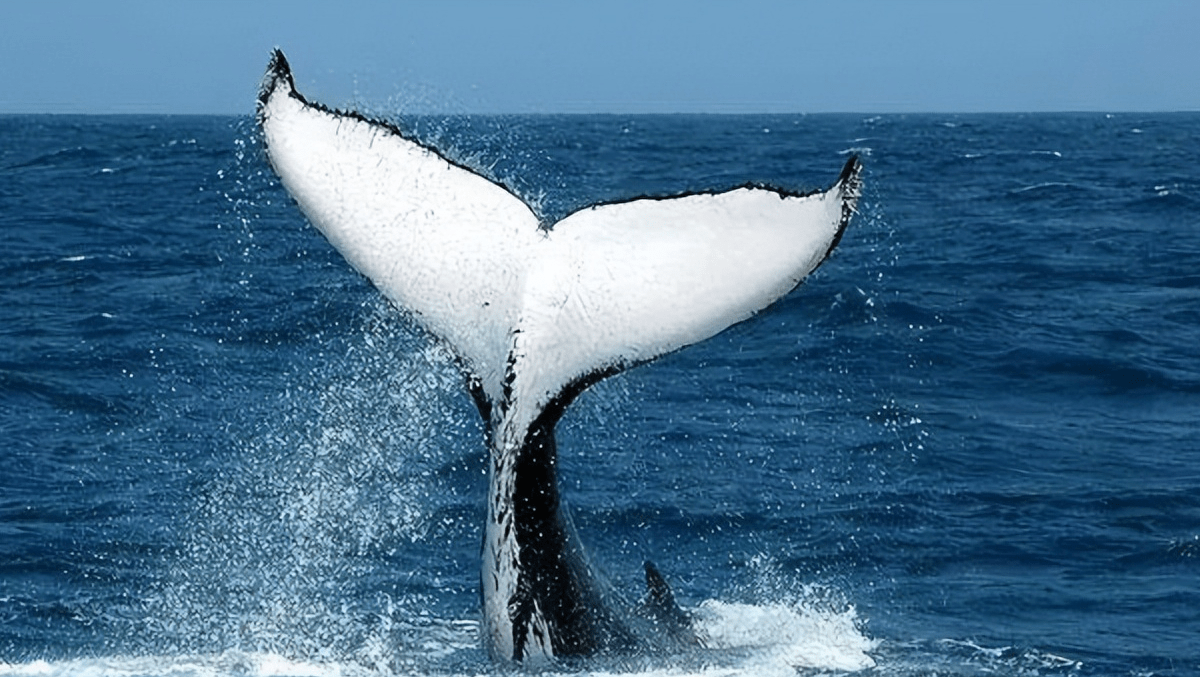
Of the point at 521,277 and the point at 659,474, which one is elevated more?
the point at 521,277

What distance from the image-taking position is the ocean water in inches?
294

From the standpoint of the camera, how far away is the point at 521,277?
534 centimetres

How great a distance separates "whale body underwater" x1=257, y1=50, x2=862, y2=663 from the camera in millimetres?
5062

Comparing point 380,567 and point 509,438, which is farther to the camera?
point 380,567

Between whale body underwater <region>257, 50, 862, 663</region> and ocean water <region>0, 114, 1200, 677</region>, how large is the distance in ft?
0.68

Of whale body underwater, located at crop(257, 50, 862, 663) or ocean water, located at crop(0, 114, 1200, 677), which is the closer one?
whale body underwater, located at crop(257, 50, 862, 663)

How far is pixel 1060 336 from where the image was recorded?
15859 millimetres

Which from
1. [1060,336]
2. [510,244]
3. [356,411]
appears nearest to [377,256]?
[510,244]

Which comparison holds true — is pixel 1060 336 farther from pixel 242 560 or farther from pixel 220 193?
pixel 220 193

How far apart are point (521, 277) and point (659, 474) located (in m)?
5.75

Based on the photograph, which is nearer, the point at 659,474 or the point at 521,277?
the point at 521,277

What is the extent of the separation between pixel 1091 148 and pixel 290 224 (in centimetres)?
3664

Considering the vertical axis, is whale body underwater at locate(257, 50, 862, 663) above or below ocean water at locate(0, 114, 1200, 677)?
above

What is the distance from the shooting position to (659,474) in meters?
11.0
